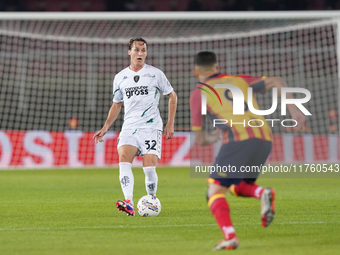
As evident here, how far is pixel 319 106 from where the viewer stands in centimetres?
1897

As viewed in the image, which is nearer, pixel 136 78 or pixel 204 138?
pixel 204 138

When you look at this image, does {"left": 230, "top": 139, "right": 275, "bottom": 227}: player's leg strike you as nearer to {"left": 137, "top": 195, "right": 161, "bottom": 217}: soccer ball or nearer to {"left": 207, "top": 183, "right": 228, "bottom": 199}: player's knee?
{"left": 207, "top": 183, "right": 228, "bottom": 199}: player's knee

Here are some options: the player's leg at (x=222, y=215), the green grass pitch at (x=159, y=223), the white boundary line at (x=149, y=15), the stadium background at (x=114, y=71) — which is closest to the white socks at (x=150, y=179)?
the green grass pitch at (x=159, y=223)

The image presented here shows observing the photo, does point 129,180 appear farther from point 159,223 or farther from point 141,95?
point 141,95

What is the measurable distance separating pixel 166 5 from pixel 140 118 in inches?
886

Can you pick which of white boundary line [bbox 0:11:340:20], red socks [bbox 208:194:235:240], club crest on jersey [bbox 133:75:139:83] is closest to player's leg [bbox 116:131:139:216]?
club crest on jersey [bbox 133:75:139:83]

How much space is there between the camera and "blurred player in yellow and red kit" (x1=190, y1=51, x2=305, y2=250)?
174 inches

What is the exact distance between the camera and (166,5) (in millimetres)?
28547

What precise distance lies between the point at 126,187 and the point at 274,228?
1.94 metres

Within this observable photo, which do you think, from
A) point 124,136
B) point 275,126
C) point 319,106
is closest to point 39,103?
point 275,126

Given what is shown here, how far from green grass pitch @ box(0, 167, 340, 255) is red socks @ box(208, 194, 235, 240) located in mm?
154

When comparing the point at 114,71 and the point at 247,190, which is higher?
the point at 114,71

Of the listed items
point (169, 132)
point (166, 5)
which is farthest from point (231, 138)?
point (166, 5)

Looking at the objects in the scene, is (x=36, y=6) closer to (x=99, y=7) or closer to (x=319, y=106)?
(x=99, y=7)
